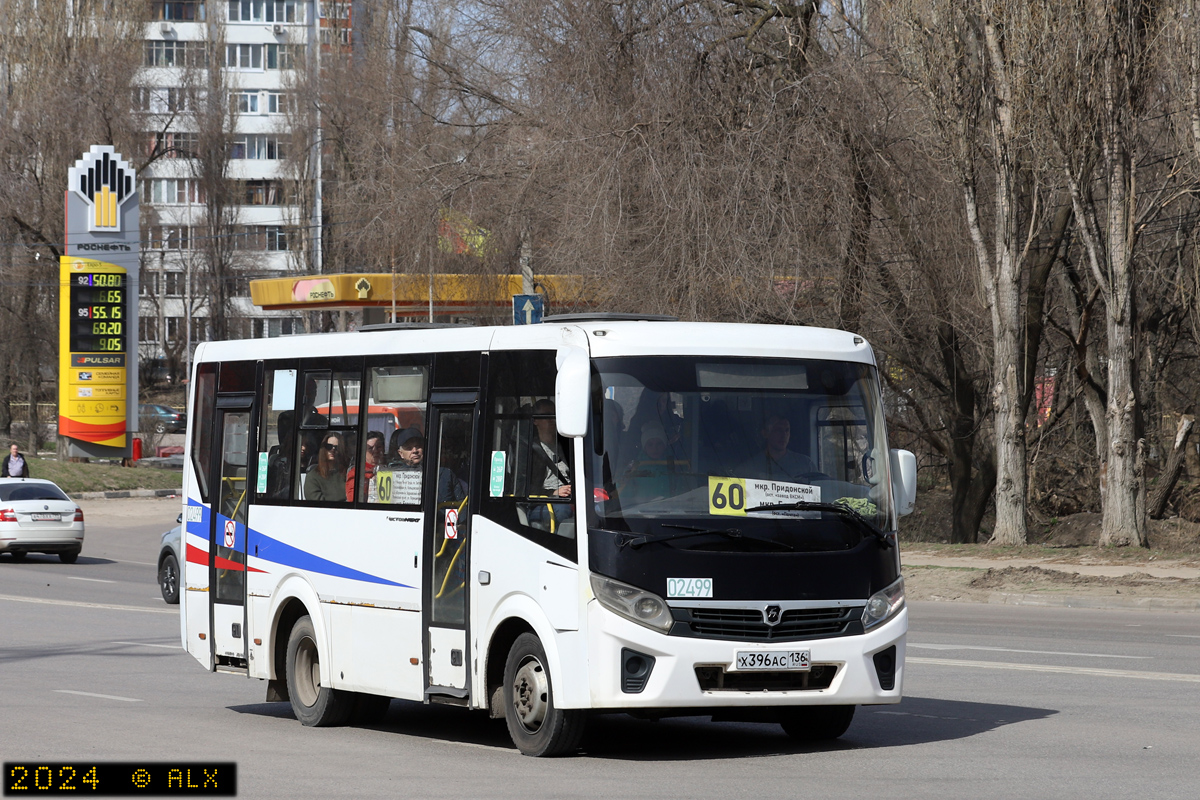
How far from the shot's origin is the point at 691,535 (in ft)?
30.7

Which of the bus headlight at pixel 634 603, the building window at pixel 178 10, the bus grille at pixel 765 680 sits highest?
the building window at pixel 178 10

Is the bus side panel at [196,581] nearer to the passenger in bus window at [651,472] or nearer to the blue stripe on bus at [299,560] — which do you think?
the blue stripe on bus at [299,560]

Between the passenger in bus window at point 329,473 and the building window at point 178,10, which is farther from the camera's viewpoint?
the building window at point 178,10

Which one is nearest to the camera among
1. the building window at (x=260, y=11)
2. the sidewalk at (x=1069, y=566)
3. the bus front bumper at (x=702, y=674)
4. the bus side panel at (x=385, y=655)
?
the bus front bumper at (x=702, y=674)

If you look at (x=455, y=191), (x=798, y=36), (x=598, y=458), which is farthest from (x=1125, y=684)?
(x=455, y=191)

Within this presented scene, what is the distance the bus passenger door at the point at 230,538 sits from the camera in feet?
40.3

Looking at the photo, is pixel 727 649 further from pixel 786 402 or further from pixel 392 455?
pixel 392 455

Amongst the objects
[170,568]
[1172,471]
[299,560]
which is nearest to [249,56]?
[1172,471]

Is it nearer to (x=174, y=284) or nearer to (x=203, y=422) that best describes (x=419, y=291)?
(x=203, y=422)

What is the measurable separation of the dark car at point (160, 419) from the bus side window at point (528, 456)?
2000 inches

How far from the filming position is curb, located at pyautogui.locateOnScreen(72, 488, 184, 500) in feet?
149

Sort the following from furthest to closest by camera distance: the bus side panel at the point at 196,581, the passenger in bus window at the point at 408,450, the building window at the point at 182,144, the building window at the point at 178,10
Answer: the building window at the point at 178,10
the building window at the point at 182,144
the bus side panel at the point at 196,581
the passenger in bus window at the point at 408,450

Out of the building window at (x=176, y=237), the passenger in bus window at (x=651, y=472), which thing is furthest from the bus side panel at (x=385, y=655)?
the building window at (x=176, y=237)

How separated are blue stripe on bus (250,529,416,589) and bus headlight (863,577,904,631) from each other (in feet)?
9.49
